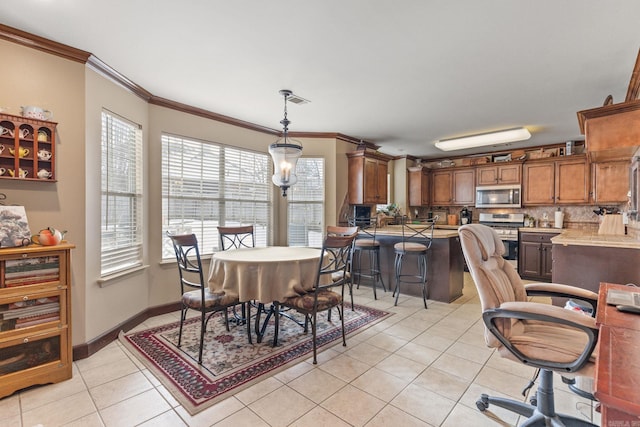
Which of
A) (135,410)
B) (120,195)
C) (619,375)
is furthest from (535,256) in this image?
(120,195)

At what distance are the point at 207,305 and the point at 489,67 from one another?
3203 mm

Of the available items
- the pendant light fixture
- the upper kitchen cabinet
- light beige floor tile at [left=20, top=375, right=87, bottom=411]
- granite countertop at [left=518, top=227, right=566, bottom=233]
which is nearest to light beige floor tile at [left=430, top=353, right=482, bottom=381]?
the pendant light fixture

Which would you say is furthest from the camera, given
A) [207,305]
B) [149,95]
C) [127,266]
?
[149,95]

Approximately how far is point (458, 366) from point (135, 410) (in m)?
2.33

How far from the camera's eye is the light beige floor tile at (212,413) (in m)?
1.78

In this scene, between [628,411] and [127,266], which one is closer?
[628,411]

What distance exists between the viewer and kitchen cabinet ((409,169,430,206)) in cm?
674

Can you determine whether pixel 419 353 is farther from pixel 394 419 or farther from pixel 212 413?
pixel 212 413

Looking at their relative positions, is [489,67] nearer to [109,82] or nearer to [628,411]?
[628,411]

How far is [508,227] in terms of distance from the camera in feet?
19.6

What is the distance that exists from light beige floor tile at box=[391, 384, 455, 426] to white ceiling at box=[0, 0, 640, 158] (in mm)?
2534

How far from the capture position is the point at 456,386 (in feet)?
7.06

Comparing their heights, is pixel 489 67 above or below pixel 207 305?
above

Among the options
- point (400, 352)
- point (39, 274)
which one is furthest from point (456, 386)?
point (39, 274)
